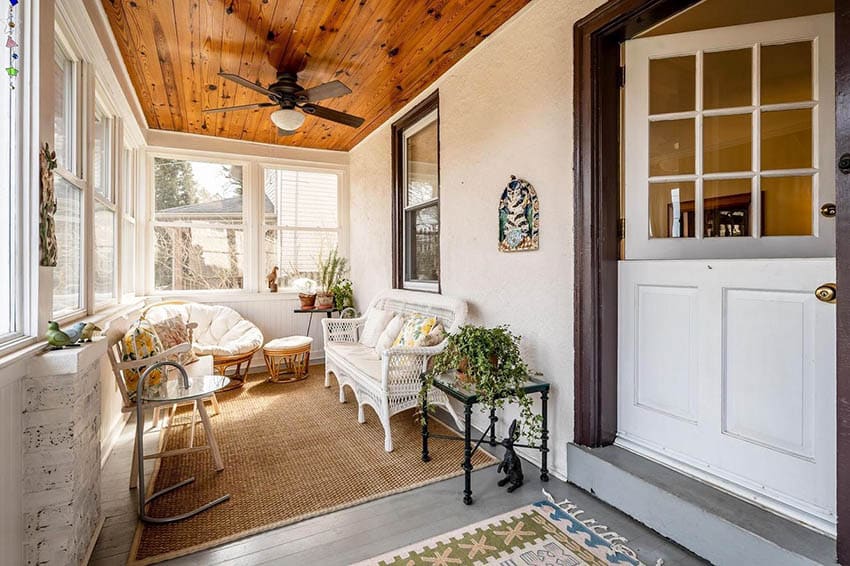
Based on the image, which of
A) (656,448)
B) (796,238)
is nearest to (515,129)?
(796,238)

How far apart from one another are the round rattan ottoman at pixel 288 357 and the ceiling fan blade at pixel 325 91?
2377mm

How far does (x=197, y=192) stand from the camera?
15.8ft

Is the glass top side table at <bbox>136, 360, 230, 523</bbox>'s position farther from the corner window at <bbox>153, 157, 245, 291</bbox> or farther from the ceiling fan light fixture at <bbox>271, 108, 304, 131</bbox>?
the corner window at <bbox>153, 157, 245, 291</bbox>

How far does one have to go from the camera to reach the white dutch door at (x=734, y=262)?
5.18 feet

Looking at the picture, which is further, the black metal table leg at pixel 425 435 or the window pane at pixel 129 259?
the window pane at pixel 129 259

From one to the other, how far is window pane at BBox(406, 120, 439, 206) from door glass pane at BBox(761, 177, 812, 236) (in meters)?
2.27

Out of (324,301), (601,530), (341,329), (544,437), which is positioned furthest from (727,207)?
(324,301)

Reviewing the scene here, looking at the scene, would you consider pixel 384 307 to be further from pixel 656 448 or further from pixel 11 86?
→ pixel 11 86

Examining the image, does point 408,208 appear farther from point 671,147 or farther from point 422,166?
point 671,147

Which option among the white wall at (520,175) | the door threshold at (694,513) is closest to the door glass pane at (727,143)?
the white wall at (520,175)

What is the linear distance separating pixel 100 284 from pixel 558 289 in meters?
3.17

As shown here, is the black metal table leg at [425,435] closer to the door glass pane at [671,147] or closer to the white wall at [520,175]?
the white wall at [520,175]

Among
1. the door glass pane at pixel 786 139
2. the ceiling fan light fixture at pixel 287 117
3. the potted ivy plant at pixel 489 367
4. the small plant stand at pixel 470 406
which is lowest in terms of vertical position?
the small plant stand at pixel 470 406

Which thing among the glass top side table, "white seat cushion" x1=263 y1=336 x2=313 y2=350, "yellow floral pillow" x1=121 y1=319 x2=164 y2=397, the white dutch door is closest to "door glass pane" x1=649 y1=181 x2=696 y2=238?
the white dutch door
